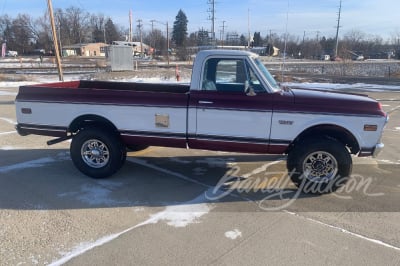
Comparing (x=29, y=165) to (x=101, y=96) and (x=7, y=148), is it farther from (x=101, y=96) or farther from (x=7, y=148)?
(x=101, y=96)

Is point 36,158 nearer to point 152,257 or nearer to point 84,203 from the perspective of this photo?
point 84,203

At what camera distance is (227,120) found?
5.24m

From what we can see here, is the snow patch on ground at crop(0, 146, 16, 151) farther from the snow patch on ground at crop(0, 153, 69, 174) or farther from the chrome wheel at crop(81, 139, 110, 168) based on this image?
the chrome wheel at crop(81, 139, 110, 168)

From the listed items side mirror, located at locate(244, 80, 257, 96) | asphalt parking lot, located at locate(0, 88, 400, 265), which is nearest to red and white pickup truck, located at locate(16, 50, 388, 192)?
side mirror, located at locate(244, 80, 257, 96)

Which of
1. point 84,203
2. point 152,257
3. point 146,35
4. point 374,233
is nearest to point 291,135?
point 374,233

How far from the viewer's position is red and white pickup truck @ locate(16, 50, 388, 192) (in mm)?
5090

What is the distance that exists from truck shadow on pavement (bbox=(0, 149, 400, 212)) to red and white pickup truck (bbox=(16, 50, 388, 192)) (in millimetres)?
335

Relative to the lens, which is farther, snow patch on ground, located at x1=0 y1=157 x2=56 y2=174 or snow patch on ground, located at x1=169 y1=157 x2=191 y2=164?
snow patch on ground, located at x1=169 y1=157 x2=191 y2=164

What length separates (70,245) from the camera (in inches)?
149

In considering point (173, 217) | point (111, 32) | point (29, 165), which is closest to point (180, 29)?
point (111, 32)

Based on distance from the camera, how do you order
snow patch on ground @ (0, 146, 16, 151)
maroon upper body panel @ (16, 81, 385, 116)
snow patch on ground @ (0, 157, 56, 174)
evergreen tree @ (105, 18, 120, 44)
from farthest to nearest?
evergreen tree @ (105, 18, 120, 44) < snow patch on ground @ (0, 146, 16, 151) < snow patch on ground @ (0, 157, 56, 174) < maroon upper body panel @ (16, 81, 385, 116)

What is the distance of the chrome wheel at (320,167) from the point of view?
5160 millimetres

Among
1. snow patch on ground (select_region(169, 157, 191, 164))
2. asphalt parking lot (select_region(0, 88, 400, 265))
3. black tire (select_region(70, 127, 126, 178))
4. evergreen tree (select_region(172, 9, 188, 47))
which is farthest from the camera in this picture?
evergreen tree (select_region(172, 9, 188, 47))

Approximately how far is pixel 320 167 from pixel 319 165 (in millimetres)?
35
